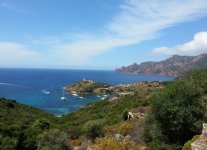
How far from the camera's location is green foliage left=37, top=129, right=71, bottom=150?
21644mm

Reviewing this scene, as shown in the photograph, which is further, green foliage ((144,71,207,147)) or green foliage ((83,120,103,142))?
green foliage ((83,120,103,142))

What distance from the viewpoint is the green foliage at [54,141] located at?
21644mm

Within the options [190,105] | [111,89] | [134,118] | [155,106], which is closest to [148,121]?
[155,106]

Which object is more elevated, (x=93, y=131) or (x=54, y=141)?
(x=54, y=141)

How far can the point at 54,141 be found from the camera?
22.2 metres

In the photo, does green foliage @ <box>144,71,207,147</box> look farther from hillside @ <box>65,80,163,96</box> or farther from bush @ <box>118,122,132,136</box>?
hillside @ <box>65,80,163,96</box>

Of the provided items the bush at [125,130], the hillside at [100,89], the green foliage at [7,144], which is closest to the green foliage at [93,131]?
the bush at [125,130]

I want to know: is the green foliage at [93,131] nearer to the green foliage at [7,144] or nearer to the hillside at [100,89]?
the green foliage at [7,144]

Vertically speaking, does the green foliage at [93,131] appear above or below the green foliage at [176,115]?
below

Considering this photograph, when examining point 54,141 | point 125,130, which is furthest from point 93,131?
point 54,141

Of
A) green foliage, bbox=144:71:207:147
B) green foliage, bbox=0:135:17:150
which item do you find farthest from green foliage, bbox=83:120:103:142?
green foliage, bbox=0:135:17:150

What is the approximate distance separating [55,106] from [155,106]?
293 feet

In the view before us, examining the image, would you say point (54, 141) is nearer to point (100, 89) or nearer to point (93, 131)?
point (93, 131)

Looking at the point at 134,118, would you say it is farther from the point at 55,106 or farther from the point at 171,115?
the point at 55,106
